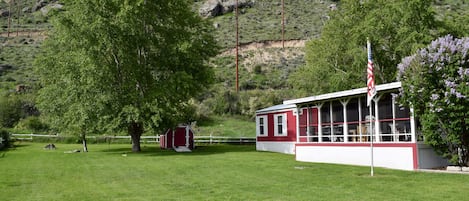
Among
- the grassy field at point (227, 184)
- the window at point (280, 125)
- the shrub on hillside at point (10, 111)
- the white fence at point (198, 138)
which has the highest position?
the shrub on hillside at point (10, 111)

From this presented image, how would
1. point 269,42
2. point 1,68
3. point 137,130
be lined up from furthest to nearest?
point 269,42, point 1,68, point 137,130

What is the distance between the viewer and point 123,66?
26.3 metres

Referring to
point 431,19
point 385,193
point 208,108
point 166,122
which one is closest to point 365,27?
point 431,19

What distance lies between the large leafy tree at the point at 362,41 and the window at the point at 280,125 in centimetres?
406

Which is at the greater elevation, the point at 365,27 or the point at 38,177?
the point at 365,27

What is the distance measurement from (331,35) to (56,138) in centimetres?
2423

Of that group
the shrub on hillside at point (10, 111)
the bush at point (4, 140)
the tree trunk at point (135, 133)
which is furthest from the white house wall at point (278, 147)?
the shrub on hillside at point (10, 111)

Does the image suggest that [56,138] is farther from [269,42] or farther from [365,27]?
[269,42]

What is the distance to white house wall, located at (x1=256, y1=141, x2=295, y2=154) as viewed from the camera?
2708 cm

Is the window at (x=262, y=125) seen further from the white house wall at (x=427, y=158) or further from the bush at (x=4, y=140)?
the bush at (x=4, y=140)

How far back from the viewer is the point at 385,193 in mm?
10102

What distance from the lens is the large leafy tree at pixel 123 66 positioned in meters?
24.8

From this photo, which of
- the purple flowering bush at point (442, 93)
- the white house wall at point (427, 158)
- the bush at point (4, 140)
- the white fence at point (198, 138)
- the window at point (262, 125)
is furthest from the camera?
the white fence at point (198, 138)

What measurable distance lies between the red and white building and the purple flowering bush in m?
0.58
